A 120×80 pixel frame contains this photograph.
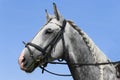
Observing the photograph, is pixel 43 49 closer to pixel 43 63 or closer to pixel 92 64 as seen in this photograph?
pixel 43 63

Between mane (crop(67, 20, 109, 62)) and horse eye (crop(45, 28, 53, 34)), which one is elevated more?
horse eye (crop(45, 28, 53, 34))

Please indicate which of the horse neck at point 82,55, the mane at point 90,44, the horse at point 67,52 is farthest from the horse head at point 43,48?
the mane at point 90,44

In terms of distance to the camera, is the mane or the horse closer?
the horse

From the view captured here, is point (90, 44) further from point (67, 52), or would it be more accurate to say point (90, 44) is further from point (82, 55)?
point (67, 52)

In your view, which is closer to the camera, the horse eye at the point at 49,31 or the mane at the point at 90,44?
the mane at the point at 90,44

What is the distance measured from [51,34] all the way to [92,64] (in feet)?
5.45

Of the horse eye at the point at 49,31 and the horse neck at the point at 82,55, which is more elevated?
the horse eye at the point at 49,31

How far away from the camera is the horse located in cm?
1523

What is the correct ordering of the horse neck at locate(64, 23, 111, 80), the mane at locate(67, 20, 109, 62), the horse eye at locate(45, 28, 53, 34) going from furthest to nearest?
the horse eye at locate(45, 28, 53, 34) → the mane at locate(67, 20, 109, 62) → the horse neck at locate(64, 23, 111, 80)

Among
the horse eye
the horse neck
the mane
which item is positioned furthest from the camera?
the horse eye

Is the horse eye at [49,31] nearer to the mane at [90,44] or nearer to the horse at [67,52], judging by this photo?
the horse at [67,52]

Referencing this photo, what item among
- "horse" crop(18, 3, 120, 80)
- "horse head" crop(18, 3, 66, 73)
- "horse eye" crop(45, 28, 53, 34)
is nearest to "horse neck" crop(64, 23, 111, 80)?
"horse" crop(18, 3, 120, 80)

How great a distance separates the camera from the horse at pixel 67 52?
1523cm

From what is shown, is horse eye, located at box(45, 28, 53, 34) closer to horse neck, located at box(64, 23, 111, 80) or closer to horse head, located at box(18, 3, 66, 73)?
horse head, located at box(18, 3, 66, 73)
